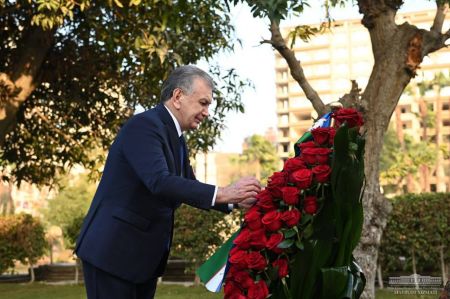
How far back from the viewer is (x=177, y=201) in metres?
3.29

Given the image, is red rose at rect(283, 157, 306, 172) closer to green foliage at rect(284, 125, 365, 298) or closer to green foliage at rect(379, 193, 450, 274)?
green foliage at rect(284, 125, 365, 298)

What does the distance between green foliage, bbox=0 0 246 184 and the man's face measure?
6126 mm

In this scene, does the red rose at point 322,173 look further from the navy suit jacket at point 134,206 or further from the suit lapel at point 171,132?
the suit lapel at point 171,132

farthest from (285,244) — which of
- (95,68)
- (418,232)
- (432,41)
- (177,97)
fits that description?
(418,232)

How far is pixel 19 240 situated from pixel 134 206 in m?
15.9

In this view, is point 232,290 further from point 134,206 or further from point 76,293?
point 76,293

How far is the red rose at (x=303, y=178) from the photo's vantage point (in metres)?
3.04

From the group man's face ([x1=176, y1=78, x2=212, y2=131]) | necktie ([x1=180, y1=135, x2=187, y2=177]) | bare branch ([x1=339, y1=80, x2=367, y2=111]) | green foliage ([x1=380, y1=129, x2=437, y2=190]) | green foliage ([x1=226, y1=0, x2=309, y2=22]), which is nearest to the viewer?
man's face ([x1=176, y1=78, x2=212, y2=131])

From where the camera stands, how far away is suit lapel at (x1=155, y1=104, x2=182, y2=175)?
342cm

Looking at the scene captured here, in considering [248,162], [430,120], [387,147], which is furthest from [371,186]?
[248,162]

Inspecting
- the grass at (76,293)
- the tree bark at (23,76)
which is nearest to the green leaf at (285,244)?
the tree bark at (23,76)

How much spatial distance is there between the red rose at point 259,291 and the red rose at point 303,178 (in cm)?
45

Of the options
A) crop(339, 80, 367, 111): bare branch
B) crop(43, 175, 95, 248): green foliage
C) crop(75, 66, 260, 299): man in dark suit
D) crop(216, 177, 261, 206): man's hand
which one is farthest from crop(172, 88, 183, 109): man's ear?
crop(43, 175, 95, 248): green foliage

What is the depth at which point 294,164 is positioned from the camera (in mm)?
3141
